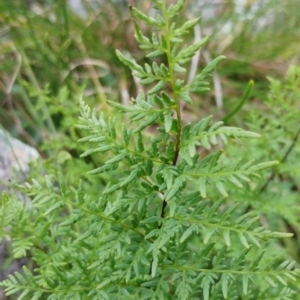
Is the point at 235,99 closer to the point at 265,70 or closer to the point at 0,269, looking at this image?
the point at 265,70

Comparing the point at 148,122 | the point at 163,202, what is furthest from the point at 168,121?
the point at 163,202

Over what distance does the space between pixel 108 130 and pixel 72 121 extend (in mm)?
651

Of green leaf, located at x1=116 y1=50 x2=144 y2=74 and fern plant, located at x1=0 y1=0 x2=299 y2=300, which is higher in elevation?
green leaf, located at x1=116 y1=50 x2=144 y2=74

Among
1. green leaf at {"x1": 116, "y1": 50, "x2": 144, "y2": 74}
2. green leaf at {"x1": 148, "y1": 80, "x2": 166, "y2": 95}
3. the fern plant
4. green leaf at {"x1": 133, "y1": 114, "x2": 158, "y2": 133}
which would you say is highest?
green leaf at {"x1": 116, "y1": 50, "x2": 144, "y2": 74}

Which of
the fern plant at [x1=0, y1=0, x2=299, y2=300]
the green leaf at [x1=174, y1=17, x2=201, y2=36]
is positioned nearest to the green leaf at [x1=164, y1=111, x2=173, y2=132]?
the fern plant at [x1=0, y1=0, x2=299, y2=300]

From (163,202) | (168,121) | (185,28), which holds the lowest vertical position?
(163,202)

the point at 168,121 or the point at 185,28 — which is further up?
the point at 185,28

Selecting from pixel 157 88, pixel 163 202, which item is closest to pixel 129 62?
pixel 157 88

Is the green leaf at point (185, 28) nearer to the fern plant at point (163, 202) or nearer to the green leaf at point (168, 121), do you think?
the fern plant at point (163, 202)

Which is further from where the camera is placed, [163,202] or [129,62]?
[163,202]

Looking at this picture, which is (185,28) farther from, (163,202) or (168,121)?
(163,202)

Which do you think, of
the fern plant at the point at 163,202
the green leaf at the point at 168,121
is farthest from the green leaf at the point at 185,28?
the green leaf at the point at 168,121

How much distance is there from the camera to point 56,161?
141 cm

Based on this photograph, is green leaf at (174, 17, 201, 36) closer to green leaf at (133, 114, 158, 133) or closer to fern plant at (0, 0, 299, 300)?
fern plant at (0, 0, 299, 300)
